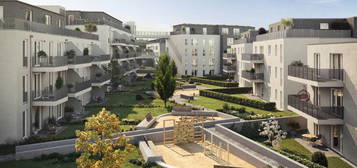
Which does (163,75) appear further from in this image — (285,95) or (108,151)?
(108,151)

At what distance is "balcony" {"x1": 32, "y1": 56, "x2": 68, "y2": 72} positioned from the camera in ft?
88.2

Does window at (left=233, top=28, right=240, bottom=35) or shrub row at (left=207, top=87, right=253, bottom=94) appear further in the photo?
window at (left=233, top=28, right=240, bottom=35)

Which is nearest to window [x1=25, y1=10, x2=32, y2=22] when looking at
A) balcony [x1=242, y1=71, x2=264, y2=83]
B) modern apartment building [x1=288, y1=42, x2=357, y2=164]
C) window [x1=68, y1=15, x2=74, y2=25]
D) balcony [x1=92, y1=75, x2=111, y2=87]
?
balcony [x1=92, y1=75, x2=111, y2=87]

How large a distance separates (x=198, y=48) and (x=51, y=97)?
5859cm

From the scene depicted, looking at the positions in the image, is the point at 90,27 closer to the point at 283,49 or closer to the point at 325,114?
the point at 283,49

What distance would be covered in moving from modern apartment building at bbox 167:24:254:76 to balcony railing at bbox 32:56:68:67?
5373cm

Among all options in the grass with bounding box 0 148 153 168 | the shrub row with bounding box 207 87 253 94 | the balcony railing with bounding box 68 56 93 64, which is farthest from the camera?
the shrub row with bounding box 207 87 253 94

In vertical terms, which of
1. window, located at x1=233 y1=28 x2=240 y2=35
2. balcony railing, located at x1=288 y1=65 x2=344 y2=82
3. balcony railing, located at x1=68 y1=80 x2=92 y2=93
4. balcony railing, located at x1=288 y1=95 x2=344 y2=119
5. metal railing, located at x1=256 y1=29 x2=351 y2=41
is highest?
window, located at x1=233 y1=28 x2=240 y2=35

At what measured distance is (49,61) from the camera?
1141 inches

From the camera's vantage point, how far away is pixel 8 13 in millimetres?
27734

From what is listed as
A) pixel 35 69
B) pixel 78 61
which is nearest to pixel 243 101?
pixel 78 61

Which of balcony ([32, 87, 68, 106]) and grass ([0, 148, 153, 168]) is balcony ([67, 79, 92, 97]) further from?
grass ([0, 148, 153, 168])

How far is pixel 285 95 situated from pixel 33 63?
986 inches

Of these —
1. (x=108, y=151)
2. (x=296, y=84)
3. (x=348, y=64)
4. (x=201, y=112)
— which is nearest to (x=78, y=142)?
(x=108, y=151)
